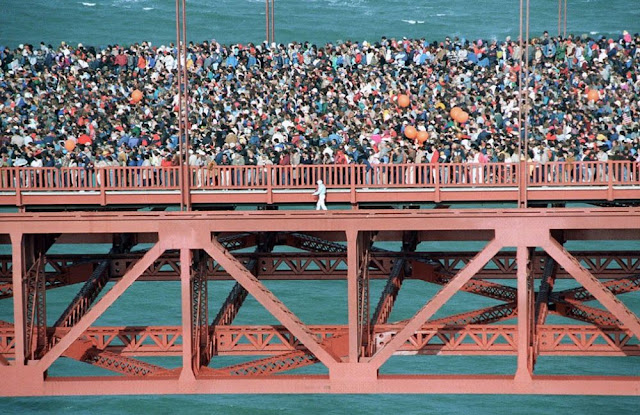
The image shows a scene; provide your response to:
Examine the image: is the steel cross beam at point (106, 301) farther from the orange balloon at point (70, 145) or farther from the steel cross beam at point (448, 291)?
the orange balloon at point (70, 145)

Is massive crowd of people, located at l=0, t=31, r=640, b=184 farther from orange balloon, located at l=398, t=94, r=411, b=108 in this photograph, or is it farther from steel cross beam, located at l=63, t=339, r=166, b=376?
steel cross beam, located at l=63, t=339, r=166, b=376

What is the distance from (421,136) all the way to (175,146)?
6.40 metres

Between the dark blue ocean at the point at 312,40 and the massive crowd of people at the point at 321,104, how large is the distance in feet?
40.7

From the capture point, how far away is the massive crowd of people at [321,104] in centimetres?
3419

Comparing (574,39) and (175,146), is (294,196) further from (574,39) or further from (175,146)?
(574,39)

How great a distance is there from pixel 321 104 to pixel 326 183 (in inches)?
309

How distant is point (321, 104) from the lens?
3884 centimetres

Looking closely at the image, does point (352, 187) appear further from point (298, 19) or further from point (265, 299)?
point (298, 19)

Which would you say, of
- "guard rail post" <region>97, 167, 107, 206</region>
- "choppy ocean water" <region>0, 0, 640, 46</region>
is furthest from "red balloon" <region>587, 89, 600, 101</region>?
"choppy ocean water" <region>0, 0, 640, 46</region>

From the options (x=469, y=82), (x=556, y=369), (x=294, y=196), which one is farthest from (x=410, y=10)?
(x=294, y=196)

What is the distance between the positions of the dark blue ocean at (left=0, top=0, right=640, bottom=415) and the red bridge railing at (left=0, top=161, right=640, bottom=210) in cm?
1784

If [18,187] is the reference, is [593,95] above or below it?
above

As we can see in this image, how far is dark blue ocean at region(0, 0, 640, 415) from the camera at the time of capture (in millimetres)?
49156

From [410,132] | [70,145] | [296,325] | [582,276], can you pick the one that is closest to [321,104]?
[410,132]
